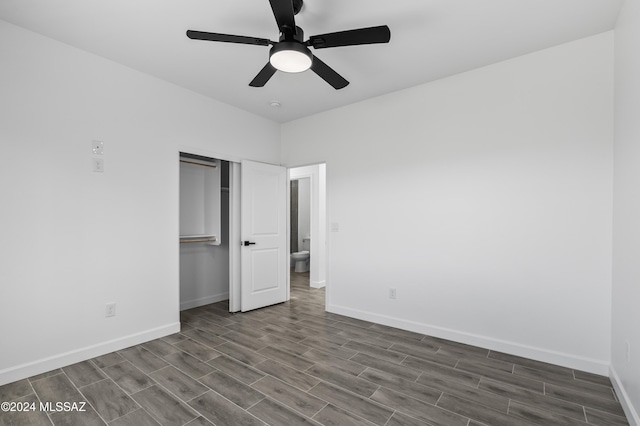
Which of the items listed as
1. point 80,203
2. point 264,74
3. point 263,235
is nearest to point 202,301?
point 263,235

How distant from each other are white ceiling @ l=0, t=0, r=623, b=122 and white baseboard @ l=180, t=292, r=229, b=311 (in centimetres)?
292

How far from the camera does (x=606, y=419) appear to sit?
1965 millimetres

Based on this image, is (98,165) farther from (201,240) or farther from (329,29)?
(329,29)

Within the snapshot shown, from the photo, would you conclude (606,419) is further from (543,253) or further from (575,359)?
(543,253)

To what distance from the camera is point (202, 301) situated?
458 centimetres

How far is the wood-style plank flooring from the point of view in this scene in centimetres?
199

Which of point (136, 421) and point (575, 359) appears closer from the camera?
point (136, 421)

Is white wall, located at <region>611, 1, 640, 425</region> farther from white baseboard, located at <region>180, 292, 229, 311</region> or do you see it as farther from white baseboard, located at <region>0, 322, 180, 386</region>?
white baseboard, located at <region>180, 292, 229, 311</region>

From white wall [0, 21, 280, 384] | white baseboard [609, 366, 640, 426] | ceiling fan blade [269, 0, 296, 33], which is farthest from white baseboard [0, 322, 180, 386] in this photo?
white baseboard [609, 366, 640, 426]

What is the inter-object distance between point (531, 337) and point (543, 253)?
Answer: 0.77 m

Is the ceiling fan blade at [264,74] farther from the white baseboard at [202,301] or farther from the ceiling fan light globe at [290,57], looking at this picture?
the white baseboard at [202,301]

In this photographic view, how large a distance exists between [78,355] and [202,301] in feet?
6.23

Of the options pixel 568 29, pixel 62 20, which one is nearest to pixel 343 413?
pixel 568 29

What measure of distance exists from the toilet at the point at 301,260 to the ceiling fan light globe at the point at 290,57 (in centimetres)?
533
